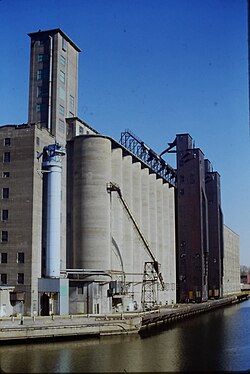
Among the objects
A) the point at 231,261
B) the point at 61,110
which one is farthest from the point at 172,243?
the point at 231,261

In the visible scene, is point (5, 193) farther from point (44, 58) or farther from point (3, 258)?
point (44, 58)

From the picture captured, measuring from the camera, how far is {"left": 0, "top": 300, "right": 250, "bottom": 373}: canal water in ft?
105

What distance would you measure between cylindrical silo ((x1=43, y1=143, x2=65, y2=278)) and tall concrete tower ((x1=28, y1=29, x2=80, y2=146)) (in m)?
4.91

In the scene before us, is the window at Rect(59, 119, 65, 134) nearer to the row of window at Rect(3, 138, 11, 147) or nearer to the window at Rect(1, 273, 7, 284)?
the row of window at Rect(3, 138, 11, 147)

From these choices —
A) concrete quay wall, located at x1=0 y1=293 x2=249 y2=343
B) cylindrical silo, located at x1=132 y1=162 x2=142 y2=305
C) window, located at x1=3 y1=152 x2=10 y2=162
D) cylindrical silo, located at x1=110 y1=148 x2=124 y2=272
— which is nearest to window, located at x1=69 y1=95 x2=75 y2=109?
cylindrical silo, located at x1=110 y1=148 x2=124 y2=272

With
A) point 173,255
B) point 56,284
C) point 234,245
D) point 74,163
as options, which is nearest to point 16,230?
point 56,284

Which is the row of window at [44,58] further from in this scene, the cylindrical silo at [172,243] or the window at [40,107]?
the cylindrical silo at [172,243]

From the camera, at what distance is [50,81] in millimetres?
60000

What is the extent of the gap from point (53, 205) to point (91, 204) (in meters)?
6.30

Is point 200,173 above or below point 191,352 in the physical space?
above

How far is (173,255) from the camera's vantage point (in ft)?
300

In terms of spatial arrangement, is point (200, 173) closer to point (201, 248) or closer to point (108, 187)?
point (201, 248)

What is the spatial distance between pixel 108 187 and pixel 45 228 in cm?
992

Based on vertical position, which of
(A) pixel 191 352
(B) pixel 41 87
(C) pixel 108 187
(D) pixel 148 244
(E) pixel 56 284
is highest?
(B) pixel 41 87
